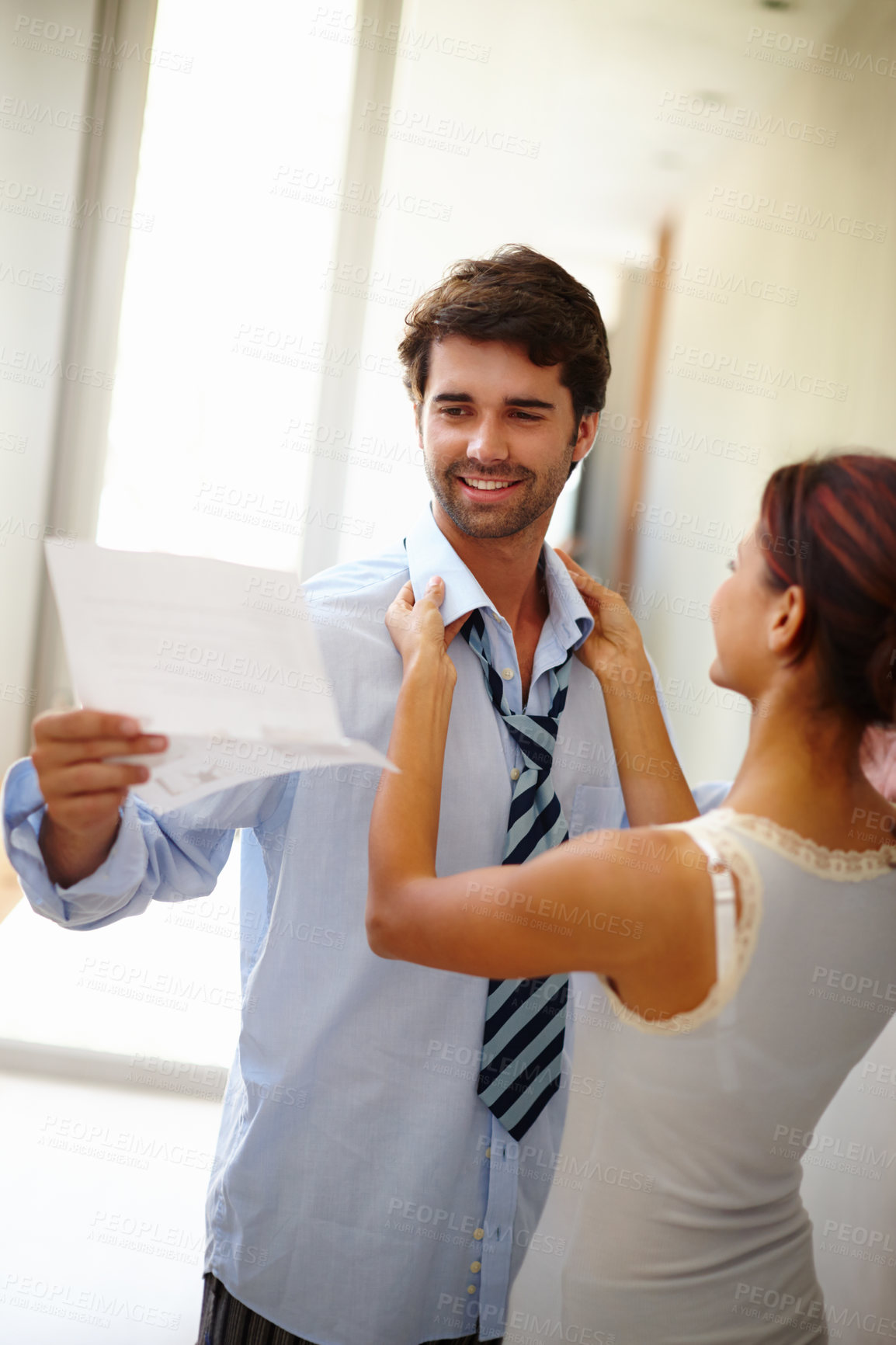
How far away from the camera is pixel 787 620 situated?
86 centimetres

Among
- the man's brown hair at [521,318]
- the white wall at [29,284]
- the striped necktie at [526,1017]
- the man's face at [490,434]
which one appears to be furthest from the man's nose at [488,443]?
the white wall at [29,284]

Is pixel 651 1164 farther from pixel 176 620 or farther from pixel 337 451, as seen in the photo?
pixel 337 451

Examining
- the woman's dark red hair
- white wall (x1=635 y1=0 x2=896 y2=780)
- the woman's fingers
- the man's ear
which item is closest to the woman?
the woman's dark red hair

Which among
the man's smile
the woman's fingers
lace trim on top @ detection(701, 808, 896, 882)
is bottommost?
lace trim on top @ detection(701, 808, 896, 882)

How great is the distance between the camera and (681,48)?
2.04 metres

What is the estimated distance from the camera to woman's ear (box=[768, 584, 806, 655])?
33.3 inches

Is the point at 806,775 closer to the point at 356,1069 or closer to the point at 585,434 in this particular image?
the point at 356,1069

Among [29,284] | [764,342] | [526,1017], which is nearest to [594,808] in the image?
[526,1017]

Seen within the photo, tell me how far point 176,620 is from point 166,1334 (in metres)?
1.77

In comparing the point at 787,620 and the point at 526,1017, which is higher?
the point at 787,620

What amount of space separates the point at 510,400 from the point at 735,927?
74cm

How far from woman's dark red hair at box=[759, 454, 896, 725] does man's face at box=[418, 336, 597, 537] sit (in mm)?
451

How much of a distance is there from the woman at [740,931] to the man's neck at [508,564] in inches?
16.1

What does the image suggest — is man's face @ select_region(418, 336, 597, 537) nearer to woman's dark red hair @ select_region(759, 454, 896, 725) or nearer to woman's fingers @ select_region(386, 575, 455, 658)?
woman's fingers @ select_region(386, 575, 455, 658)
